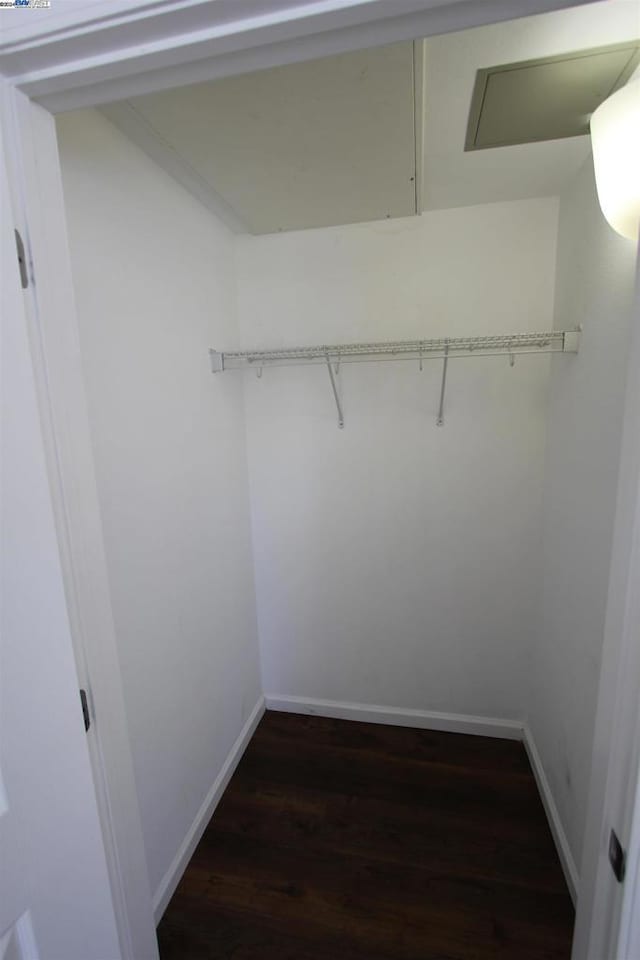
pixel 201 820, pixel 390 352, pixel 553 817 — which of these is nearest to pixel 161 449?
pixel 390 352

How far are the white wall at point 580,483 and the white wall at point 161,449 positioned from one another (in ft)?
4.57

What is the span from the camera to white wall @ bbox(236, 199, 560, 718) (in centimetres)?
192

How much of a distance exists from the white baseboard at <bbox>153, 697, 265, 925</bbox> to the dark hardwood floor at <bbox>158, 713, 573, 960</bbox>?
0.12ft

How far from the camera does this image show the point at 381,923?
1481 millimetres

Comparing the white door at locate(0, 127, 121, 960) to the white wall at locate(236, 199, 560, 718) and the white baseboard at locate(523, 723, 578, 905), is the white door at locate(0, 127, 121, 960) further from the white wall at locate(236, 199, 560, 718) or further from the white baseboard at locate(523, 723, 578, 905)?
the white baseboard at locate(523, 723, 578, 905)

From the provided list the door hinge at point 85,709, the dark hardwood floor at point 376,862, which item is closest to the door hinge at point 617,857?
the door hinge at point 85,709

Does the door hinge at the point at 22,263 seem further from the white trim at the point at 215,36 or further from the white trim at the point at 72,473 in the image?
the white trim at the point at 215,36

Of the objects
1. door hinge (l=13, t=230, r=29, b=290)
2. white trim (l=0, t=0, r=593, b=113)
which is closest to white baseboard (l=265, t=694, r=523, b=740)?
door hinge (l=13, t=230, r=29, b=290)

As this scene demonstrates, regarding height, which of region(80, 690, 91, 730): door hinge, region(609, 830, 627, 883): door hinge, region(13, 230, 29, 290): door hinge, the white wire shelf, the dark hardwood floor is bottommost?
the dark hardwood floor

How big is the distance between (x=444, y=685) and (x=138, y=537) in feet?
5.67

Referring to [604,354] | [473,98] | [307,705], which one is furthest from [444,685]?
[473,98]

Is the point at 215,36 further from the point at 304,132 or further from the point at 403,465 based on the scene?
the point at 403,465

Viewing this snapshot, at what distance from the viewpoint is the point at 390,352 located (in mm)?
1931

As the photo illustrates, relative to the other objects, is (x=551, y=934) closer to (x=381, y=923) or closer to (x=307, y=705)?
(x=381, y=923)
